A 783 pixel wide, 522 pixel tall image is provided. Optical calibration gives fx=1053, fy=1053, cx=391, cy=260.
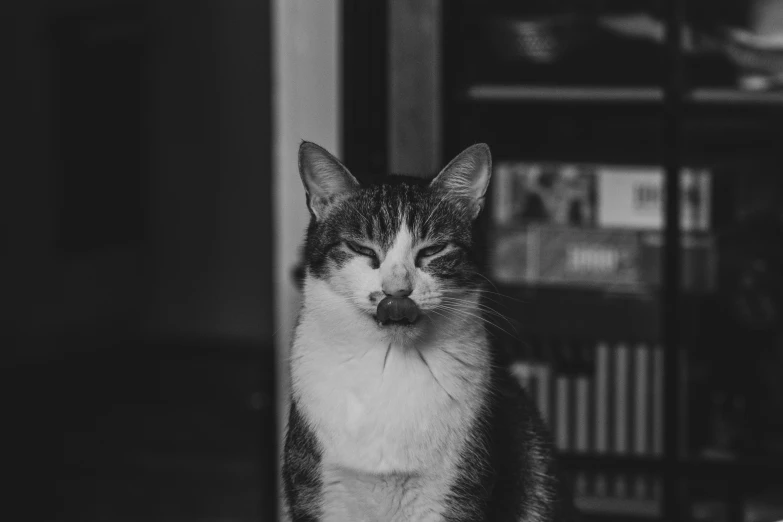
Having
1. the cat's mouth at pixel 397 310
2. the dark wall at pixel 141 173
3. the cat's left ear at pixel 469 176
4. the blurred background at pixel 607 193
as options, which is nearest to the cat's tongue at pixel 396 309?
the cat's mouth at pixel 397 310

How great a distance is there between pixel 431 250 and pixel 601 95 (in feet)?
3.74

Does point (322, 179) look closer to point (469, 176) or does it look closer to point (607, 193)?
point (469, 176)

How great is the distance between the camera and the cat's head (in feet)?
3.45

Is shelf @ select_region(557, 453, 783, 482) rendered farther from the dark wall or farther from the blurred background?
the dark wall

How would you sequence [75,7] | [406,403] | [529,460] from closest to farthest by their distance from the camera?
[406,403]
[529,460]
[75,7]

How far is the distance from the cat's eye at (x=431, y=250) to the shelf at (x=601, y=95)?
103 cm

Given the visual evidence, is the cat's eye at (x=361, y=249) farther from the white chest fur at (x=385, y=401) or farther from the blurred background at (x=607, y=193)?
the blurred background at (x=607, y=193)

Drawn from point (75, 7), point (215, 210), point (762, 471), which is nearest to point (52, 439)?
point (215, 210)

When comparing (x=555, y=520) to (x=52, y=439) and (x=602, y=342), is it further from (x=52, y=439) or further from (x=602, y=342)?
(x=52, y=439)

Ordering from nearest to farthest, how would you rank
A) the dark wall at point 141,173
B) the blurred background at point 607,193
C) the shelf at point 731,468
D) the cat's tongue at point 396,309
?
the cat's tongue at point 396,309 → the blurred background at point 607,193 → the shelf at point 731,468 → the dark wall at point 141,173

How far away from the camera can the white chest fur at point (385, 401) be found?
3.33 ft

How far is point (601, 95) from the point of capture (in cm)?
212

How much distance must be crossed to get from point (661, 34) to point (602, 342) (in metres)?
0.65

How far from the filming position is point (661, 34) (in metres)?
2.12
